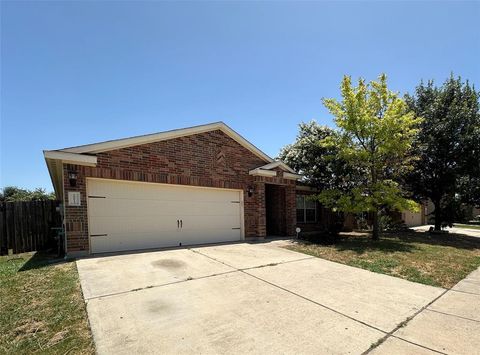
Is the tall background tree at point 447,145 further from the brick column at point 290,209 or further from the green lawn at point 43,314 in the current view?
the green lawn at point 43,314

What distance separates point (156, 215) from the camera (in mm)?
9547

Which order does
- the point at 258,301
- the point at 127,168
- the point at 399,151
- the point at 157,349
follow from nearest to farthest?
the point at 157,349 < the point at 258,301 < the point at 127,168 < the point at 399,151

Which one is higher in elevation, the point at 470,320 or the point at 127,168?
the point at 127,168

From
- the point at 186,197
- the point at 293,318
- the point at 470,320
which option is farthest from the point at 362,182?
the point at 293,318

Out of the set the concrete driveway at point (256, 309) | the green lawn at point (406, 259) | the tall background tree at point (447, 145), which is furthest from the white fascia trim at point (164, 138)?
the tall background tree at point (447, 145)

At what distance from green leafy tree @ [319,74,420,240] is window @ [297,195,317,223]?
3.07 m

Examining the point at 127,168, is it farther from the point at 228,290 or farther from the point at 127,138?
the point at 228,290

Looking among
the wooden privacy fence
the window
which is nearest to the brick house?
the wooden privacy fence

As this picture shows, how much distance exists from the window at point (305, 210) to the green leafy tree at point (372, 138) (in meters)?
3.07

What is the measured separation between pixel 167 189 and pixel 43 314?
5935mm

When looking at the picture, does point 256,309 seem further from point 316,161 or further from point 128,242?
point 316,161

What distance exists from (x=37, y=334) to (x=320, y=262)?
20.7 feet

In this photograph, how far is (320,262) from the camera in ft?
25.8

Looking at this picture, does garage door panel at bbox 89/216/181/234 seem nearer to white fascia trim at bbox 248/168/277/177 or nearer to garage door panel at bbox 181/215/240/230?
garage door panel at bbox 181/215/240/230
